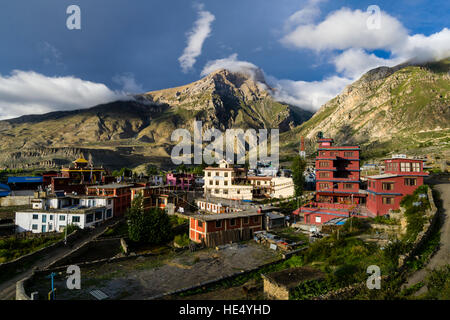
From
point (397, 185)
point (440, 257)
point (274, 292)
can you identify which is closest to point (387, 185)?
point (397, 185)

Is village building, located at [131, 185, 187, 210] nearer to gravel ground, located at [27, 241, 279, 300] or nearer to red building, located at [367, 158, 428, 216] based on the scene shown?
gravel ground, located at [27, 241, 279, 300]

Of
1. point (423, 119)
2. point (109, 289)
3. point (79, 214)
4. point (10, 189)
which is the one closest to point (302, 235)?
point (109, 289)

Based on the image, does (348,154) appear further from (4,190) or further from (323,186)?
(4,190)

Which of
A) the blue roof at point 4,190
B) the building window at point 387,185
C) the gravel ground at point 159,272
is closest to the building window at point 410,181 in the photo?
the building window at point 387,185

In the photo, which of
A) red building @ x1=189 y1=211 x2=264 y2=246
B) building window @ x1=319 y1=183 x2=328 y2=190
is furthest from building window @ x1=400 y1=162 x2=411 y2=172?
red building @ x1=189 y1=211 x2=264 y2=246

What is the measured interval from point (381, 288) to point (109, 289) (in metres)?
17.6

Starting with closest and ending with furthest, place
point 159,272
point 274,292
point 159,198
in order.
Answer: point 274,292 → point 159,272 → point 159,198

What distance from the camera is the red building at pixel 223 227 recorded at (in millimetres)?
31000

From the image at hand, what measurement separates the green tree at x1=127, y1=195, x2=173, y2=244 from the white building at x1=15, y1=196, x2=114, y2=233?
10.6 meters

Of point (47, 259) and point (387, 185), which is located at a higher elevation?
point (387, 185)

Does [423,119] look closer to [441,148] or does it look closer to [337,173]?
[441,148]

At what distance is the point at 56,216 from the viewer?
140 feet

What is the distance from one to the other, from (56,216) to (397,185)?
169ft

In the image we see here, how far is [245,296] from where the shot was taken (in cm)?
1691
